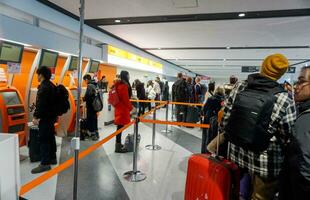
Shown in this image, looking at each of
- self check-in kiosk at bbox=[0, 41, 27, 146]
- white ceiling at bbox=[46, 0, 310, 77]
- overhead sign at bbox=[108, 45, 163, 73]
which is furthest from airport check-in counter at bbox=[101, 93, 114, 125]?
self check-in kiosk at bbox=[0, 41, 27, 146]

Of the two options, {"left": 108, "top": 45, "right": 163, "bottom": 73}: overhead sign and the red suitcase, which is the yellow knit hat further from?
{"left": 108, "top": 45, "right": 163, "bottom": 73}: overhead sign

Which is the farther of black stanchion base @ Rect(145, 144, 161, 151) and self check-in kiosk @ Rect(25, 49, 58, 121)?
black stanchion base @ Rect(145, 144, 161, 151)

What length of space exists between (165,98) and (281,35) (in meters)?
6.39

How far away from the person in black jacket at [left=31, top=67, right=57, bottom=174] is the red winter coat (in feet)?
3.85

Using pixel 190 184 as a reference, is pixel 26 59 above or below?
above

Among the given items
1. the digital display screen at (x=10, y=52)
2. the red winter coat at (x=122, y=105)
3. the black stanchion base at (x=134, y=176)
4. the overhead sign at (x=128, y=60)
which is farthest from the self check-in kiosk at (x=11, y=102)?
the overhead sign at (x=128, y=60)

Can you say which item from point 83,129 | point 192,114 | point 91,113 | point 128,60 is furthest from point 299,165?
point 128,60

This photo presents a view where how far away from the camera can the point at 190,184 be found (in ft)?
6.60

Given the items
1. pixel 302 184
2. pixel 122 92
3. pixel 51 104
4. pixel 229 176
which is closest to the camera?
pixel 302 184

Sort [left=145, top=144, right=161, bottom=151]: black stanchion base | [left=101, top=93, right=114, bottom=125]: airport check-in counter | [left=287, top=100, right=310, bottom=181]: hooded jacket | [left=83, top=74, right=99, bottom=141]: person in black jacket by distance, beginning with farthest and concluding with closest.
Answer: [left=101, top=93, right=114, bottom=125]: airport check-in counter
[left=83, top=74, right=99, bottom=141]: person in black jacket
[left=145, top=144, right=161, bottom=151]: black stanchion base
[left=287, top=100, right=310, bottom=181]: hooded jacket

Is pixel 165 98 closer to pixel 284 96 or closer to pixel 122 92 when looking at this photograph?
pixel 122 92

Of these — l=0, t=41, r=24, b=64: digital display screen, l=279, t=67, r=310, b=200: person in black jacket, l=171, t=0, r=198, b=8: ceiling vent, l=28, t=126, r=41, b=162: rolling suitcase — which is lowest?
l=28, t=126, r=41, b=162: rolling suitcase

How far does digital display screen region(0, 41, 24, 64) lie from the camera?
3650 mm

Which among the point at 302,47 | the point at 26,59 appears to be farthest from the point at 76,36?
the point at 302,47
